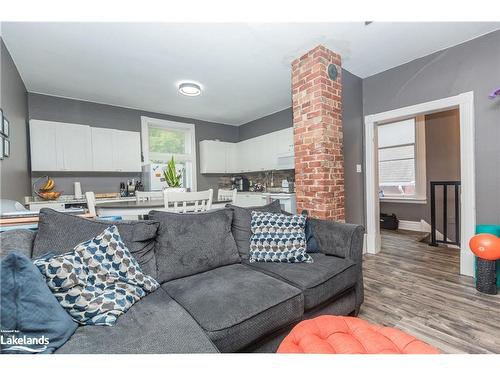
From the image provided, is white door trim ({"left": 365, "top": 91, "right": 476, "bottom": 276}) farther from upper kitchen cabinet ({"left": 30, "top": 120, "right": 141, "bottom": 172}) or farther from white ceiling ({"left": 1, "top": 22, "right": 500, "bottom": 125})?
upper kitchen cabinet ({"left": 30, "top": 120, "right": 141, "bottom": 172})

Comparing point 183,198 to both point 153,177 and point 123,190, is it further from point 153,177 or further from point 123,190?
point 123,190

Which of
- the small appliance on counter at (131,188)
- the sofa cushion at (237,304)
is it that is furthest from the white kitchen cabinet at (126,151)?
the sofa cushion at (237,304)

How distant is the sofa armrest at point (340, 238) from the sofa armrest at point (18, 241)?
78.4 inches

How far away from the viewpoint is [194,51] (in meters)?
2.73

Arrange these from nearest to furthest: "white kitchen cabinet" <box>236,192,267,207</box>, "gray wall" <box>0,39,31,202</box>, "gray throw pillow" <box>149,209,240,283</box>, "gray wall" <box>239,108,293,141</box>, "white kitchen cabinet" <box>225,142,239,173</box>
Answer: "gray throw pillow" <box>149,209,240,283</box>, "gray wall" <box>0,39,31,202</box>, "white kitchen cabinet" <box>236,192,267,207</box>, "gray wall" <box>239,108,293,141</box>, "white kitchen cabinet" <box>225,142,239,173</box>

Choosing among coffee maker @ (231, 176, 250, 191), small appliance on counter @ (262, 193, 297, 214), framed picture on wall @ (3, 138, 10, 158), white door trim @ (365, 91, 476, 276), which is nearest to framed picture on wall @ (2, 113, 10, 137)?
framed picture on wall @ (3, 138, 10, 158)

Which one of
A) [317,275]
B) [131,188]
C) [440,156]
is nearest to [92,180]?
[131,188]

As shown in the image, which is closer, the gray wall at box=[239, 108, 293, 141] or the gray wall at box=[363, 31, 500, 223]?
the gray wall at box=[363, 31, 500, 223]

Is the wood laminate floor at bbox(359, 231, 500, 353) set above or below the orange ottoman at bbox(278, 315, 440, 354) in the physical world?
below

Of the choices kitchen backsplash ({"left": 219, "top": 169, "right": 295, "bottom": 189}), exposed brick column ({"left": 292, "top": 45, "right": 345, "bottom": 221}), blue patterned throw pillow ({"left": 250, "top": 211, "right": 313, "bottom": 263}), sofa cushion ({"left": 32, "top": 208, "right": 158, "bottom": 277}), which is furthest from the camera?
kitchen backsplash ({"left": 219, "top": 169, "right": 295, "bottom": 189})

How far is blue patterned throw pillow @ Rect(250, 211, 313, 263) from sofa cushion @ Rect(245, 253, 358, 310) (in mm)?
64

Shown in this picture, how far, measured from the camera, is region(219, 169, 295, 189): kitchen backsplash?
5211 mm

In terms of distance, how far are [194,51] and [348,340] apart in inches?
119

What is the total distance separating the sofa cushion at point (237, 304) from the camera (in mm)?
1144
